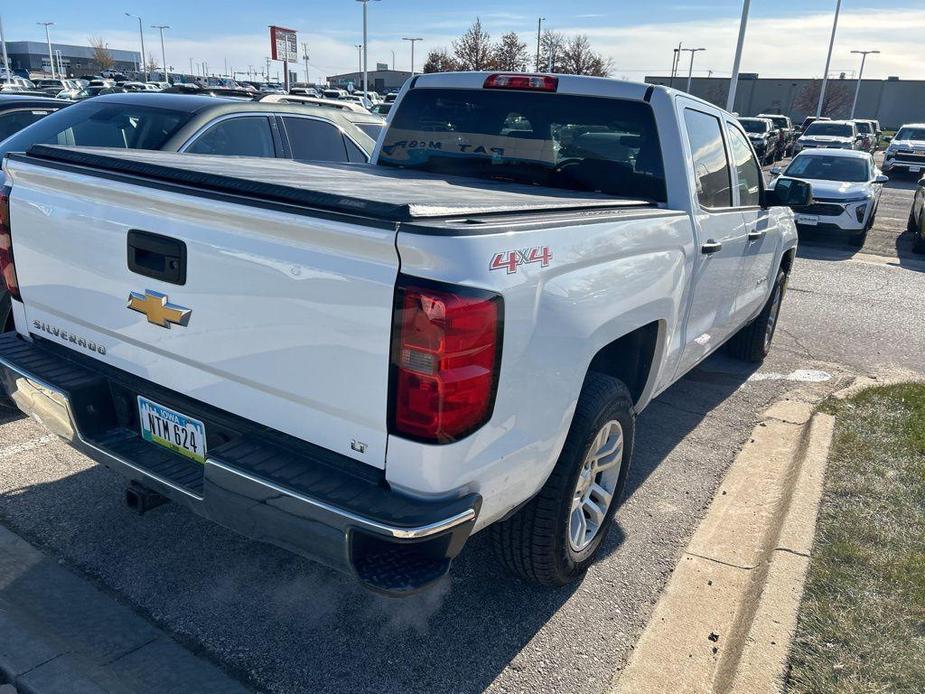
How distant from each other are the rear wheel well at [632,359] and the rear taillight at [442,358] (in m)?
1.26

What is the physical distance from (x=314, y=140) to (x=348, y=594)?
14.3 feet

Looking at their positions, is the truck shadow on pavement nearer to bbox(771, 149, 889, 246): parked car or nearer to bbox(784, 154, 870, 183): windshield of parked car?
bbox(771, 149, 889, 246): parked car

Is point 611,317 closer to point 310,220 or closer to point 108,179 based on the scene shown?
point 310,220

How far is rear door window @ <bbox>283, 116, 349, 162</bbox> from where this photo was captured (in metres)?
6.16

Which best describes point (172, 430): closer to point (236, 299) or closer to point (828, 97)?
point (236, 299)

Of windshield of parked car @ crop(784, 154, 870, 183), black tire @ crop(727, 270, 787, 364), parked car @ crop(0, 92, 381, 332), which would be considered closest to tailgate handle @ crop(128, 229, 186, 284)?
parked car @ crop(0, 92, 381, 332)

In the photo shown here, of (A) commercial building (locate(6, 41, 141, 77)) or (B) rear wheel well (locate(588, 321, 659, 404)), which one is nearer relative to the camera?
(B) rear wheel well (locate(588, 321, 659, 404))

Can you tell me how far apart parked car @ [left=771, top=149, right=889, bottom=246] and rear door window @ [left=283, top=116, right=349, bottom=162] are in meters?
8.80

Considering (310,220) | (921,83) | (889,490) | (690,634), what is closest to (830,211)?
(889,490)

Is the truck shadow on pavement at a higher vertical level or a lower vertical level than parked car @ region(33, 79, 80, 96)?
lower

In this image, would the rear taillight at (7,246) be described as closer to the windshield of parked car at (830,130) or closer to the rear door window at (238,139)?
the rear door window at (238,139)

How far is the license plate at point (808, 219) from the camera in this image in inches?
510

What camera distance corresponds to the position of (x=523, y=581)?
3.19 meters

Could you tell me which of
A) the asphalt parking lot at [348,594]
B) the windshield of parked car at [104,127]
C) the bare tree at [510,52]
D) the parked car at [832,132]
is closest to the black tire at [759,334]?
the asphalt parking lot at [348,594]
